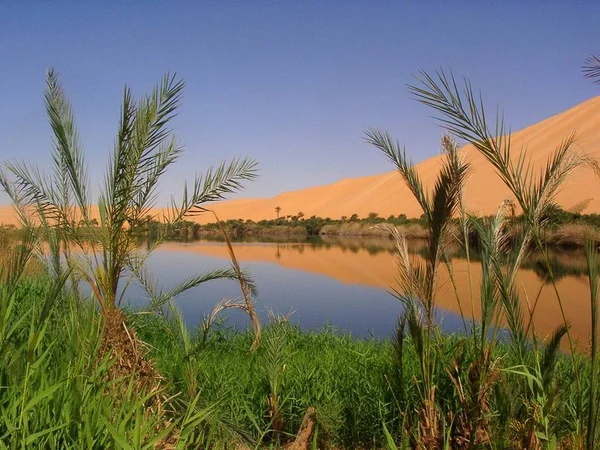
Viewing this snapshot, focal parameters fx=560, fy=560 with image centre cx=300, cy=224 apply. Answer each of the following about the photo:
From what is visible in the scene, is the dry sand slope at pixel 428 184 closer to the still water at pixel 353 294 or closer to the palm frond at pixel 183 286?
the still water at pixel 353 294

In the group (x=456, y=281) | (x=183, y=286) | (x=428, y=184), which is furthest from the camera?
(x=428, y=184)

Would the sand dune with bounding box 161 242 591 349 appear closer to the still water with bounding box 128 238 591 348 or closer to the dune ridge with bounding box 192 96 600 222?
the still water with bounding box 128 238 591 348

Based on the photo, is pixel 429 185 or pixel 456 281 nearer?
pixel 456 281

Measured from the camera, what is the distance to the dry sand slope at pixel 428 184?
3606 cm

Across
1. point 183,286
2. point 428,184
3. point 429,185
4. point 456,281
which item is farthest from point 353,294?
point 428,184

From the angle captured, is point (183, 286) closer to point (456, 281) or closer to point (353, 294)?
point (456, 281)

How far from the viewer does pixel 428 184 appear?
47.2 m

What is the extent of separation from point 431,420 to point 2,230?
8.95 feet

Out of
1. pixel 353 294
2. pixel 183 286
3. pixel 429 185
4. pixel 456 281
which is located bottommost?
pixel 353 294

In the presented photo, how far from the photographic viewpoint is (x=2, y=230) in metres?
3.21

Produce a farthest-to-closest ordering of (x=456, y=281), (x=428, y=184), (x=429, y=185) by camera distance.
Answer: (x=428, y=184) < (x=429, y=185) < (x=456, y=281)

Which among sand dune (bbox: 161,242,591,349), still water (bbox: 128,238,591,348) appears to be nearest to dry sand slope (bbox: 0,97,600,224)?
sand dune (bbox: 161,242,591,349)

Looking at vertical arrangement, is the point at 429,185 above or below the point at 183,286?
above

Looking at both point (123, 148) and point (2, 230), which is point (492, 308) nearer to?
point (123, 148)
